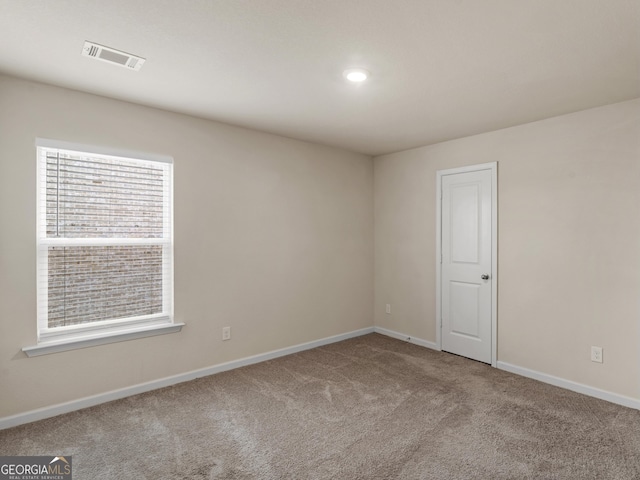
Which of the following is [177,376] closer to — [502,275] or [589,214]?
[502,275]

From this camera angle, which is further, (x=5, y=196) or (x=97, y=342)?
(x=97, y=342)

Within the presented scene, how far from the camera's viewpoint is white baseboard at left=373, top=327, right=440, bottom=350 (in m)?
4.35

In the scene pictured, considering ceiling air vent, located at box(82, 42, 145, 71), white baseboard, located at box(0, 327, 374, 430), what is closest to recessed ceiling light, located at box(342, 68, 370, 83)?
ceiling air vent, located at box(82, 42, 145, 71)

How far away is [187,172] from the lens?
334cm

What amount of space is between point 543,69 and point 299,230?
2.71m

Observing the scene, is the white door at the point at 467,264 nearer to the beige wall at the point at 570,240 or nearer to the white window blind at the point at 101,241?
the beige wall at the point at 570,240

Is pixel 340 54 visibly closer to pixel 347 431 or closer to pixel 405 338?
pixel 347 431

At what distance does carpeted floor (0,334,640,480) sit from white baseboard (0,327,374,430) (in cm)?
7

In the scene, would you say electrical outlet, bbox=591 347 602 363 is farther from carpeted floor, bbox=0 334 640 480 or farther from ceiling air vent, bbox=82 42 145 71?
ceiling air vent, bbox=82 42 145 71

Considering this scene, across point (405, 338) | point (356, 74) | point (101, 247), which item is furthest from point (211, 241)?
point (405, 338)

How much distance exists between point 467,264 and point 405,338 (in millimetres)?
1291

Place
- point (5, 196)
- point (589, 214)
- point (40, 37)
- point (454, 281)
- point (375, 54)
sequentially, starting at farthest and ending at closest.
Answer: point (454, 281) < point (589, 214) < point (5, 196) < point (375, 54) < point (40, 37)

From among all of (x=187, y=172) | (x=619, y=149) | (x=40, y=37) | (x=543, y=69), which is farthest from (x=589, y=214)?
(x=40, y=37)

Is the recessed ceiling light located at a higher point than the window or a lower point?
higher
